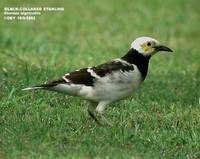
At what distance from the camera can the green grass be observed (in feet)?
27.8

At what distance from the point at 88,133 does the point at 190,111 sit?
198 centimetres

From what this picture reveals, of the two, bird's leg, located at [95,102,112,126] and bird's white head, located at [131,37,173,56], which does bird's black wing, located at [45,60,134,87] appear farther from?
bird's white head, located at [131,37,173,56]

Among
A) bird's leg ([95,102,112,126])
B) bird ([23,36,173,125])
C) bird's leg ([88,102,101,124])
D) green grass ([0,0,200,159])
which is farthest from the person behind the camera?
bird's leg ([88,102,101,124])

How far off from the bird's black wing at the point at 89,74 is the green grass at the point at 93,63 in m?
0.49

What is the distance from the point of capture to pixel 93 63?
1338cm

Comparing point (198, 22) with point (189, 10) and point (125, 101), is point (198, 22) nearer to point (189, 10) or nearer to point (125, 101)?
point (189, 10)

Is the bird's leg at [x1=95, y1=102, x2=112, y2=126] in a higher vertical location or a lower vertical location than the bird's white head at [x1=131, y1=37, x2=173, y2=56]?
lower

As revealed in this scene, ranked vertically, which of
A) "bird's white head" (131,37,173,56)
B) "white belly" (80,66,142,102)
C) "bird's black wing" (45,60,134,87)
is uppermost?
"bird's white head" (131,37,173,56)

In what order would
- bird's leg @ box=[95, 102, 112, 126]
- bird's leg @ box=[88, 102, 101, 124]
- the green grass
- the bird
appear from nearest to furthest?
the green grass < the bird < bird's leg @ box=[95, 102, 112, 126] < bird's leg @ box=[88, 102, 101, 124]

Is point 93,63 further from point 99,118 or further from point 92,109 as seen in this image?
point 99,118

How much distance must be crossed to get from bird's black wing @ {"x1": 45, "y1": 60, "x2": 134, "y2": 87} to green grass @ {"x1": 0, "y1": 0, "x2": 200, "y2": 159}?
0.49 meters

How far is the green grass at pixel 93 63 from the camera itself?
8.46m

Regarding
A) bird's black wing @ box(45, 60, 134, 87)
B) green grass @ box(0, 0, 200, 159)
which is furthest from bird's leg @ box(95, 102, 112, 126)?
bird's black wing @ box(45, 60, 134, 87)

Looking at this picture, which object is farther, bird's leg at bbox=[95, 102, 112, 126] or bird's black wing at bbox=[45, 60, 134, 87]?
bird's leg at bbox=[95, 102, 112, 126]
